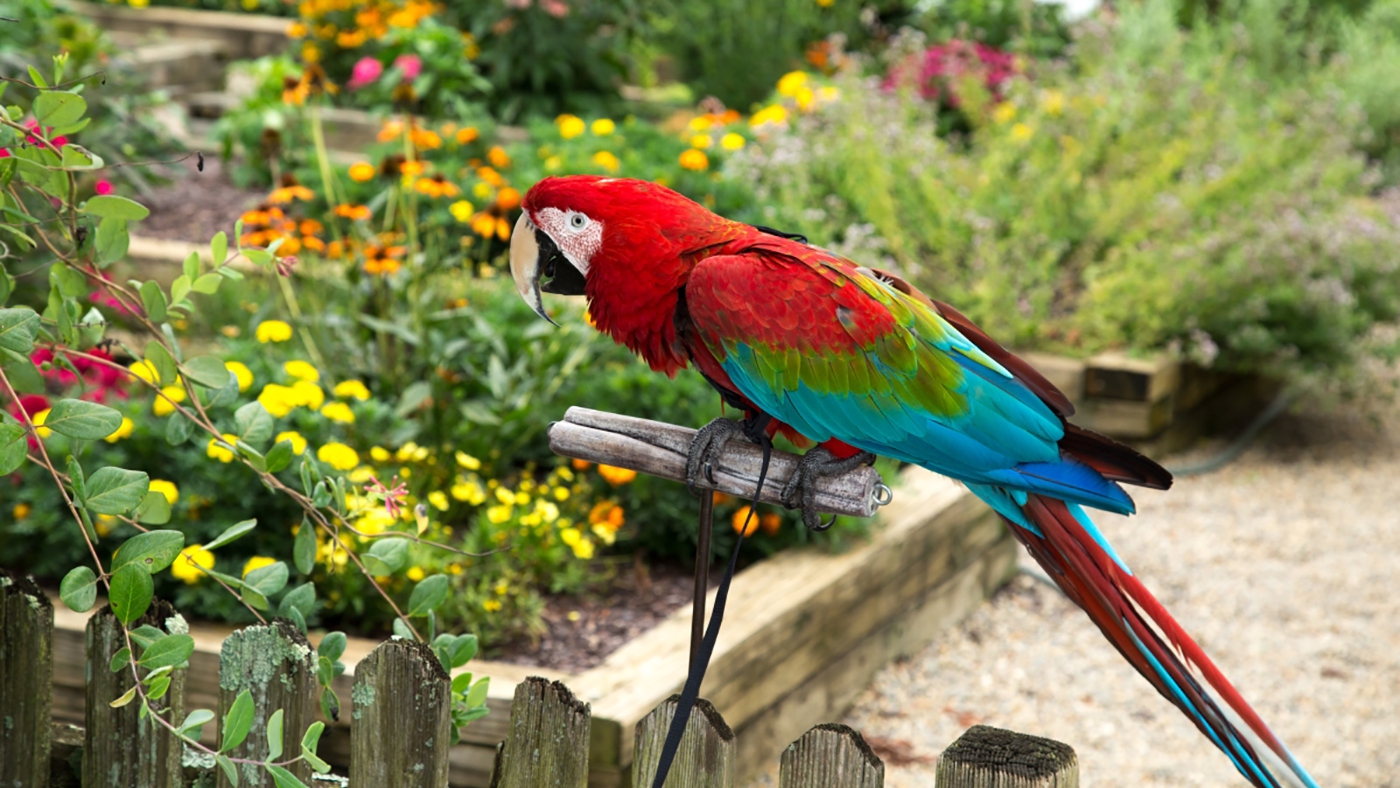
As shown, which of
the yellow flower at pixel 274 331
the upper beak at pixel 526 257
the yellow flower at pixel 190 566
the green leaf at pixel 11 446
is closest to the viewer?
the green leaf at pixel 11 446

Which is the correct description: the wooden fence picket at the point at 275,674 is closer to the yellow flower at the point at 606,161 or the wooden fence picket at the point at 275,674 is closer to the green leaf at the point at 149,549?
the green leaf at the point at 149,549

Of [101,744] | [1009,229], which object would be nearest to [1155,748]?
[101,744]

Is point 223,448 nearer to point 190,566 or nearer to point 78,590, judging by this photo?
point 78,590

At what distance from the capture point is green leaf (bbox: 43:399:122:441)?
1144 mm

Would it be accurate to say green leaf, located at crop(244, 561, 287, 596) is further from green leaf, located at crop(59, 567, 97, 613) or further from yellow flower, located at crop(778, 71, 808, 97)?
yellow flower, located at crop(778, 71, 808, 97)

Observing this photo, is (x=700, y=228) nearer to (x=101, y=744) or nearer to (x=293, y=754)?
(x=293, y=754)

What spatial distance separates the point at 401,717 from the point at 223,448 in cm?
47

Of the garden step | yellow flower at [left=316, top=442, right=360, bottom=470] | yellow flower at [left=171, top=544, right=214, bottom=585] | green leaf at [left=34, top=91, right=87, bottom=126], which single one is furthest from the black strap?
the garden step

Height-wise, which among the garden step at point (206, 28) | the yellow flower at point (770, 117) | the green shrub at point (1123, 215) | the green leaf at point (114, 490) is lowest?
the green leaf at point (114, 490)

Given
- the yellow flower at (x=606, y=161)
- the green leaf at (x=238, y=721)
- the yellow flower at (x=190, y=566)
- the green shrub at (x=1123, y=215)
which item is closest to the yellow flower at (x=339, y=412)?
the yellow flower at (x=190, y=566)

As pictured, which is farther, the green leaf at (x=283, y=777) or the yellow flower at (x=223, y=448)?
the yellow flower at (x=223, y=448)

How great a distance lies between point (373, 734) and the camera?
1335 mm

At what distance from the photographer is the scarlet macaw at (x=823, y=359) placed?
4.23 ft

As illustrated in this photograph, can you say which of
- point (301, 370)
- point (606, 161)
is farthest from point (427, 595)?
point (606, 161)
